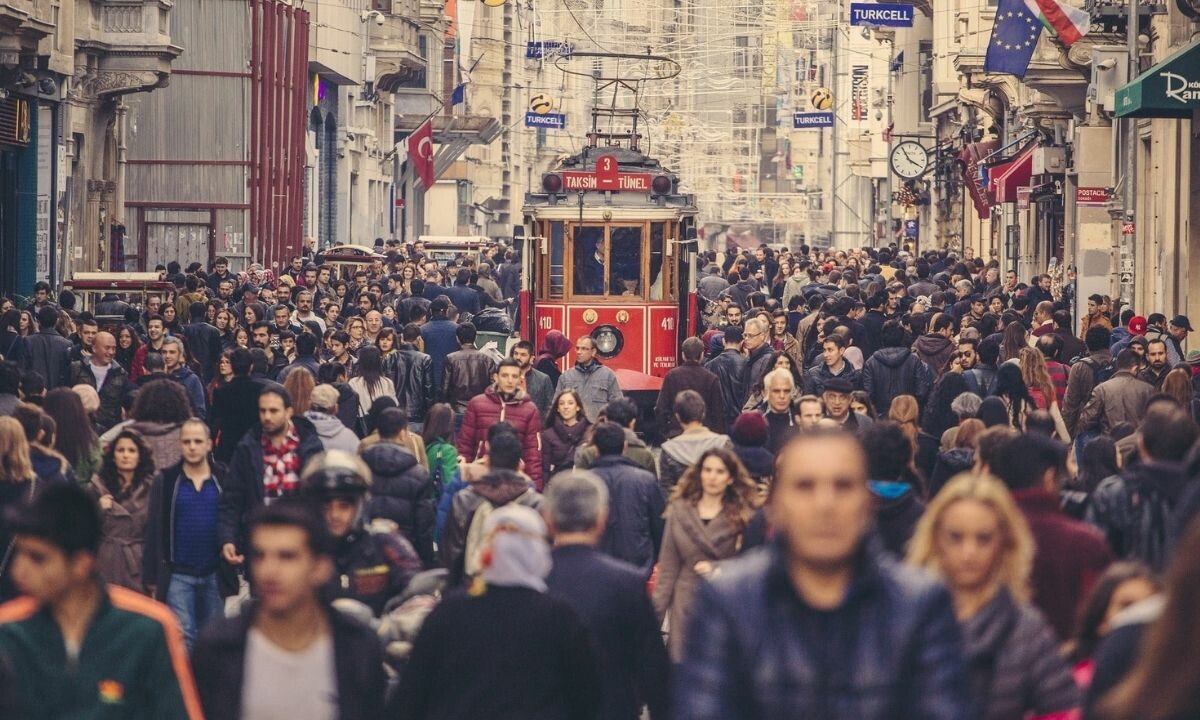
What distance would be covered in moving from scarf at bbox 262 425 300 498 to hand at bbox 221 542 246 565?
49 cm

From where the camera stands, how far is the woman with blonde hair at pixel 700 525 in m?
9.58

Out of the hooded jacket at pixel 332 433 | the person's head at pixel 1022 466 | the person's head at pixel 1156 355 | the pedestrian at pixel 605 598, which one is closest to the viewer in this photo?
the pedestrian at pixel 605 598

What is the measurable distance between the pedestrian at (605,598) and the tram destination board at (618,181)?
16003mm

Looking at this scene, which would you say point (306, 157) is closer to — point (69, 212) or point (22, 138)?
point (69, 212)

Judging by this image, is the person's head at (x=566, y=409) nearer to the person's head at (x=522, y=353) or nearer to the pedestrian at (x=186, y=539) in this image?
the person's head at (x=522, y=353)

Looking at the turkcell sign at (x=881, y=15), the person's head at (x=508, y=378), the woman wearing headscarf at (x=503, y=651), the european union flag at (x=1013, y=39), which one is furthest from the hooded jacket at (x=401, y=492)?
the turkcell sign at (x=881, y=15)

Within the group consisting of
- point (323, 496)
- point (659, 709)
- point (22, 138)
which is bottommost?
point (659, 709)

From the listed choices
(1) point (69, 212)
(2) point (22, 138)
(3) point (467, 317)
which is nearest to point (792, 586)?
(3) point (467, 317)

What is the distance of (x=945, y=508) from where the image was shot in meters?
6.11

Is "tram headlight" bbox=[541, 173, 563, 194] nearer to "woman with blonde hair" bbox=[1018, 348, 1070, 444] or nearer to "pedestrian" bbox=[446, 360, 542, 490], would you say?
"woman with blonde hair" bbox=[1018, 348, 1070, 444]

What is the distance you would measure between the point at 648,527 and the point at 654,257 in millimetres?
12577

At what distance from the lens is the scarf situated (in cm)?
1090

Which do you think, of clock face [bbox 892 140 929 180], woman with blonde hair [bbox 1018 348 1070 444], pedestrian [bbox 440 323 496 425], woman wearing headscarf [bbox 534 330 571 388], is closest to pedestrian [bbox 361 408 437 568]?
woman with blonde hair [bbox 1018 348 1070 444]

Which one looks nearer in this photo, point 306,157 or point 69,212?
point 69,212
